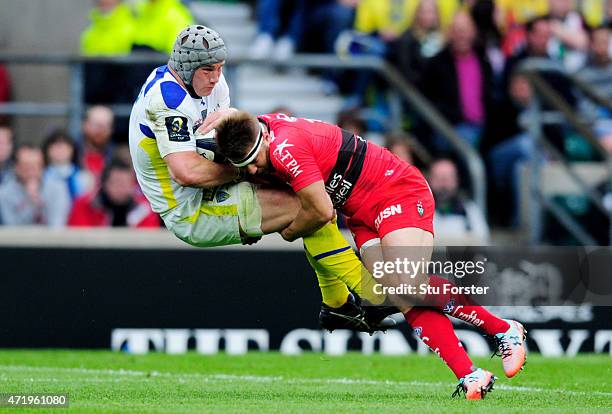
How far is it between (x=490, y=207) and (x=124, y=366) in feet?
17.6

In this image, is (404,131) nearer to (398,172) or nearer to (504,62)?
(504,62)

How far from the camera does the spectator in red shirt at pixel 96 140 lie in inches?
579

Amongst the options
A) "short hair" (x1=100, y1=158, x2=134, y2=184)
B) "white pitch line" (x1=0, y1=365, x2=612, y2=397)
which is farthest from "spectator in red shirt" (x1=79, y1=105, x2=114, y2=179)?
"white pitch line" (x1=0, y1=365, x2=612, y2=397)

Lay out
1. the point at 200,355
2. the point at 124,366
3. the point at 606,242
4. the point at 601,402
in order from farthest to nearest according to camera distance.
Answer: the point at 606,242
the point at 200,355
the point at 124,366
the point at 601,402

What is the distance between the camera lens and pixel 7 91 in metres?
16.1

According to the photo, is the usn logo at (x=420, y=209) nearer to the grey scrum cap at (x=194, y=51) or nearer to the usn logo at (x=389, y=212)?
the usn logo at (x=389, y=212)

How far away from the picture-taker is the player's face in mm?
9656

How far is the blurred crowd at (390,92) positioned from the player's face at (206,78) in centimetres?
451

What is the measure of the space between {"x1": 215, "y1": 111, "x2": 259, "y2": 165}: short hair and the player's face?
0.53 metres

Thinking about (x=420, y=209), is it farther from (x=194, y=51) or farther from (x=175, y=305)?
(x=175, y=305)

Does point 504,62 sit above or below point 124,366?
above

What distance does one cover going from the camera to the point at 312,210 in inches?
370

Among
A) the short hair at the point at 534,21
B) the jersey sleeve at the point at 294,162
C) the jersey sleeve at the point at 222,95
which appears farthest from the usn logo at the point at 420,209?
the short hair at the point at 534,21

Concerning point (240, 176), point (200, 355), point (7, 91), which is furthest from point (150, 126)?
point (7, 91)
